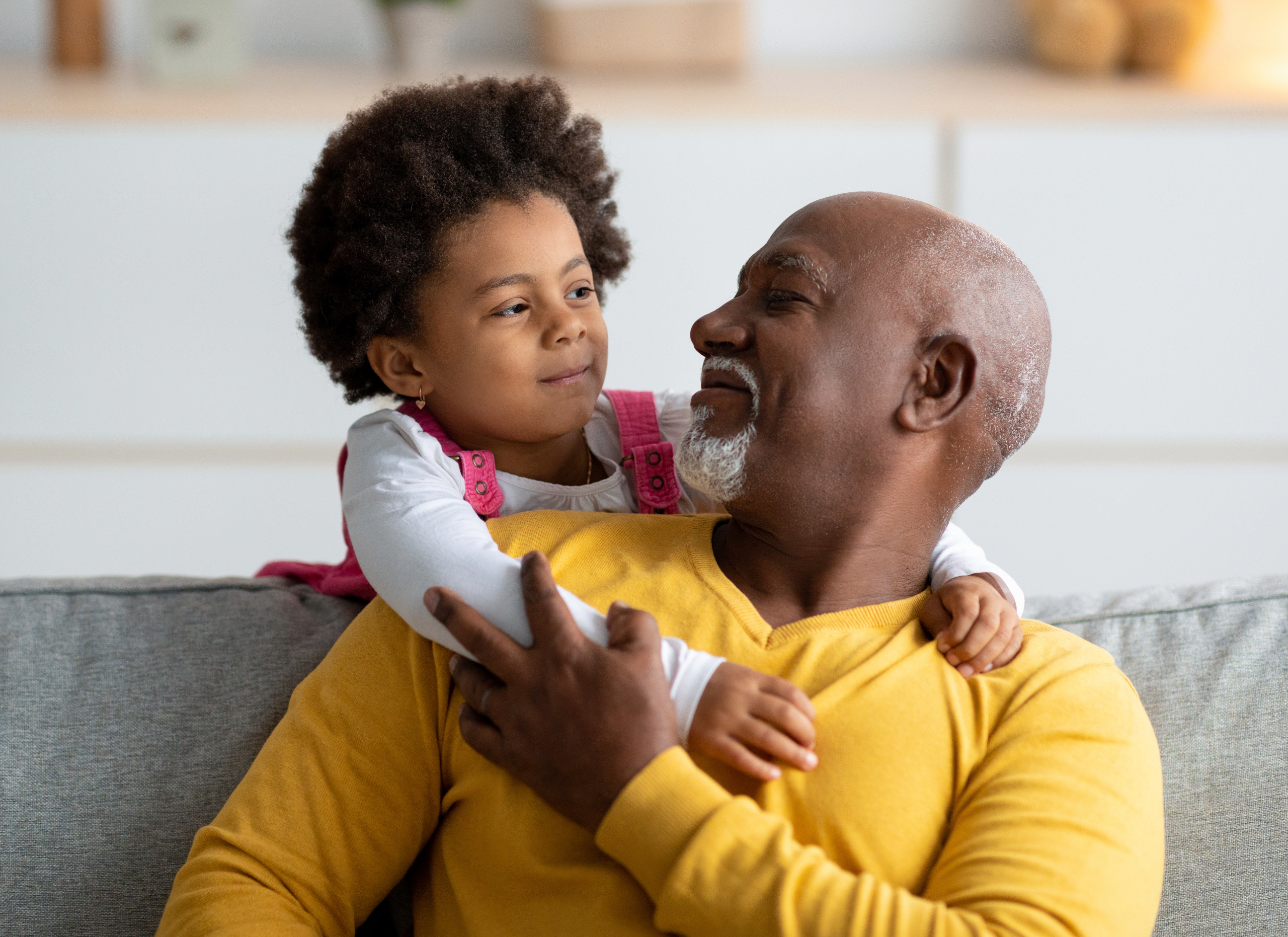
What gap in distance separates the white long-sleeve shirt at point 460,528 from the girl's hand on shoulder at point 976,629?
8 centimetres

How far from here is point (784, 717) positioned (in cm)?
111

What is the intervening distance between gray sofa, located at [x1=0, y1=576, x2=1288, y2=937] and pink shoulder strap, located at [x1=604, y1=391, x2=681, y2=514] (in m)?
0.40

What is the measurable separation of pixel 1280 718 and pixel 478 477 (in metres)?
0.96

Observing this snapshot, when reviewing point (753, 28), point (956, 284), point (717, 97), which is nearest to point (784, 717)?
point (956, 284)

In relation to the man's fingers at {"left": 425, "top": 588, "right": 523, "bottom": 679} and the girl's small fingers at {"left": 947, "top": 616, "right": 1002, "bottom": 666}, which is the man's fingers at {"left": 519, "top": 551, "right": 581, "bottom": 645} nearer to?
the man's fingers at {"left": 425, "top": 588, "right": 523, "bottom": 679}

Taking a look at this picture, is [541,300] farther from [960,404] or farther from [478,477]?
[960,404]

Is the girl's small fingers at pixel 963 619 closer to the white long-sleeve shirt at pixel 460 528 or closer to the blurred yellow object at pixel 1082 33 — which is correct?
the white long-sleeve shirt at pixel 460 528

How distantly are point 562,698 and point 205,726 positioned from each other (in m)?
0.53

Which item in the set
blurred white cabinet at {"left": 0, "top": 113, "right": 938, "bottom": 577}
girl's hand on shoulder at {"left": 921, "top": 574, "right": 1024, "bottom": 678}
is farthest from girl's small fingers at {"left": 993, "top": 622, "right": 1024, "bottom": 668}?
blurred white cabinet at {"left": 0, "top": 113, "right": 938, "bottom": 577}

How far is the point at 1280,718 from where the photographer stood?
4.66 feet

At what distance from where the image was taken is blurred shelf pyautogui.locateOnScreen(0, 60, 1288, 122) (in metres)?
2.99

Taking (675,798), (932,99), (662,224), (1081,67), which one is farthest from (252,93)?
(675,798)

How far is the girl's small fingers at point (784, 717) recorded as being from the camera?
111cm

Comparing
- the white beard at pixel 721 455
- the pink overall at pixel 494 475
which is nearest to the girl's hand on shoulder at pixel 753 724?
the white beard at pixel 721 455
